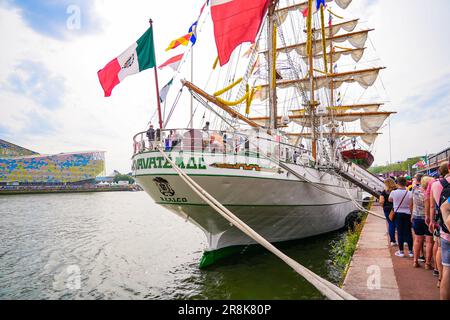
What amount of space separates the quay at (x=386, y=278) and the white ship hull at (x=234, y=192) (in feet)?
9.94

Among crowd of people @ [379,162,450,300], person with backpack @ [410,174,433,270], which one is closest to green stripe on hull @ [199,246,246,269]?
crowd of people @ [379,162,450,300]

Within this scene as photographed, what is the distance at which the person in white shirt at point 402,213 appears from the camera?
20.1 ft

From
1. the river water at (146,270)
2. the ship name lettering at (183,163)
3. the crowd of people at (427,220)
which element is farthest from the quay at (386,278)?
the ship name lettering at (183,163)

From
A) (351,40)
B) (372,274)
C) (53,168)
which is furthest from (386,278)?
(53,168)

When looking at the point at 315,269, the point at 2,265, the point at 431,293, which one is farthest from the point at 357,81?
the point at 2,265

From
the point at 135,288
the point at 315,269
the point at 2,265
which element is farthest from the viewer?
the point at 2,265

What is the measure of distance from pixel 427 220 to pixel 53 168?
102058 millimetres

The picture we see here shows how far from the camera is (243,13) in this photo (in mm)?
9156

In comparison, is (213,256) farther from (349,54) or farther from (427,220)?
(349,54)
